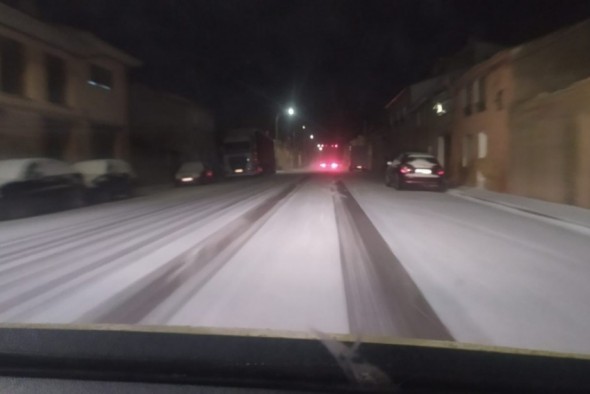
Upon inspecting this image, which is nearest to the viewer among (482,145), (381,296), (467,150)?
(381,296)

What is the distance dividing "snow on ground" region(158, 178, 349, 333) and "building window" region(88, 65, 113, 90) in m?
24.7

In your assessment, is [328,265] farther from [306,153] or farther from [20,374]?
[306,153]

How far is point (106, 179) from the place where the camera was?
2581 cm

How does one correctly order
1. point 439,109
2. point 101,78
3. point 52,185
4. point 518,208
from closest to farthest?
point 518,208 < point 52,185 < point 101,78 < point 439,109

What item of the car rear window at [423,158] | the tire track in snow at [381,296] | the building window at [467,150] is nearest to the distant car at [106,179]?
the car rear window at [423,158]

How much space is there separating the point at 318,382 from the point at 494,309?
364 cm

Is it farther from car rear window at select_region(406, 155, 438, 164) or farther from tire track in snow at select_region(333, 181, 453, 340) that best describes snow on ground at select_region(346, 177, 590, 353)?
car rear window at select_region(406, 155, 438, 164)

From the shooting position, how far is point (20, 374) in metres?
4.22

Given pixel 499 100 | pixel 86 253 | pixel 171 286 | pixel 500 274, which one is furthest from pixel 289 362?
pixel 499 100

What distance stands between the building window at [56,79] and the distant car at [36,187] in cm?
1052

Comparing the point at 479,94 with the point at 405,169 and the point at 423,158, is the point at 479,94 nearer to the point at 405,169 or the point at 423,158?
the point at 423,158

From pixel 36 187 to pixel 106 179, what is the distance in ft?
19.3

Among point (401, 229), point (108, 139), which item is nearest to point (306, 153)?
point (108, 139)

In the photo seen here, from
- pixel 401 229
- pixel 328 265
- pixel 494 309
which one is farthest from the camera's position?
pixel 401 229
